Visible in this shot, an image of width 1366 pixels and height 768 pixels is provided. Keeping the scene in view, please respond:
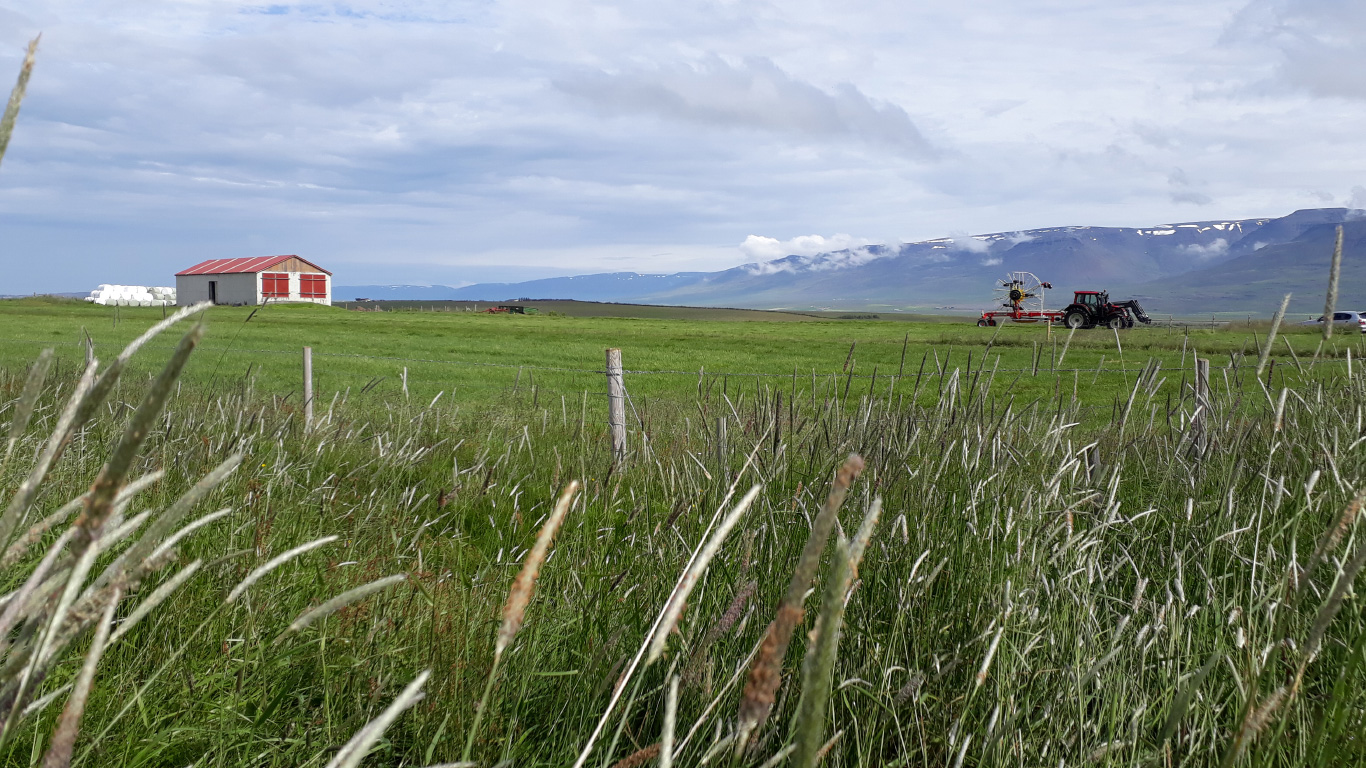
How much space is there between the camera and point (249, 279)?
282 ft

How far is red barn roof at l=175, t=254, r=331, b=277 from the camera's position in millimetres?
87938

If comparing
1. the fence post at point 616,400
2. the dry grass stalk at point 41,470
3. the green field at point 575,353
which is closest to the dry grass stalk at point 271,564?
the dry grass stalk at point 41,470

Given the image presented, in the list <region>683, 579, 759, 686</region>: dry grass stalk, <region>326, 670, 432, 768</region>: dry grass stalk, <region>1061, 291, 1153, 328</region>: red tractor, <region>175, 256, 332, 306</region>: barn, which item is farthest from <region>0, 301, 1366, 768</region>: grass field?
<region>175, 256, 332, 306</region>: barn

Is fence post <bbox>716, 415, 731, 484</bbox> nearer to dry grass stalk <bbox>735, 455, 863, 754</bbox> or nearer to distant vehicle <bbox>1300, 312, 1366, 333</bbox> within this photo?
dry grass stalk <bbox>735, 455, 863, 754</bbox>

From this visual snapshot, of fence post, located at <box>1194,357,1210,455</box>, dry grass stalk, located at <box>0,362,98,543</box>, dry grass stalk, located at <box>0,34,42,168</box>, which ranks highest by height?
dry grass stalk, located at <box>0,34,42,168</box>

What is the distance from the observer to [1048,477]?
3418 mm

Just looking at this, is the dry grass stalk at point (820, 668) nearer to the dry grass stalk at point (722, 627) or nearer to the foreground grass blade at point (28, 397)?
the foreground grass blade at point (28, 397)

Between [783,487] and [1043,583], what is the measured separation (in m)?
0.82

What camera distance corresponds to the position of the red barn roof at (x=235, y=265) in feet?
289

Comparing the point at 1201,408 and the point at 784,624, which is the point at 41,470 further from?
the point at 1201,408

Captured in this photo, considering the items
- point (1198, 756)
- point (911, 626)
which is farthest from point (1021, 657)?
point (1198, 756)

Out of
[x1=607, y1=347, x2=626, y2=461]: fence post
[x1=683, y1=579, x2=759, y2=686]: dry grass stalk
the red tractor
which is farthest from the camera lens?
the red tractor

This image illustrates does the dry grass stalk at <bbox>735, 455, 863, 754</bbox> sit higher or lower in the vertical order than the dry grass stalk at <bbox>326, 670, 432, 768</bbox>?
higher

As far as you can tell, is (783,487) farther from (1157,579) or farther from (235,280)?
(235,280)
